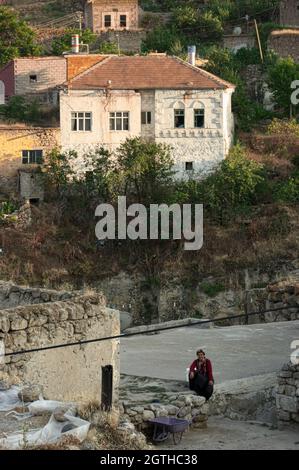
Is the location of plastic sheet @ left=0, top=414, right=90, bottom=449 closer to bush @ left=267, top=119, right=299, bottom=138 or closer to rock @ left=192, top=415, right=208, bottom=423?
rock @ left=192, top=415, right=208, bottom=423

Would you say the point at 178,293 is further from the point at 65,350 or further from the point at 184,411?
the point at 65,350

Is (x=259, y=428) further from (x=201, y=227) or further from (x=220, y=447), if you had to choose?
(x=201, y=227)

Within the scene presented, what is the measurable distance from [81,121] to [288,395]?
28.3 meters

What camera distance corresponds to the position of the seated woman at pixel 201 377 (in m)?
16.8

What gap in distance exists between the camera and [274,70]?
48375mm

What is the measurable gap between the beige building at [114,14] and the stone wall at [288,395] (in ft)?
143

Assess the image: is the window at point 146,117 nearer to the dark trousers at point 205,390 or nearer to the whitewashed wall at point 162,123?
the whitewashed wall at point 162,123

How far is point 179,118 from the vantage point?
44188 millimetres

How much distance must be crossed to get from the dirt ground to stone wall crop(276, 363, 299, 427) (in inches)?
7.0

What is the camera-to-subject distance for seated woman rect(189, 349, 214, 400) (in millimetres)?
16797

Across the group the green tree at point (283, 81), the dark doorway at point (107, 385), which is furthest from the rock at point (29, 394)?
the green tree at point (283, 81)

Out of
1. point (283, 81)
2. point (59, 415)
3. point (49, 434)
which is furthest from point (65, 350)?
point (283, 81)

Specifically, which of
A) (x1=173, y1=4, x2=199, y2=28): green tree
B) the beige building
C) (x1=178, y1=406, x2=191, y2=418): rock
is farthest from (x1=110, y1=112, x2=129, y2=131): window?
(x1=178, y1=406, x2=191, y2=418): rock
